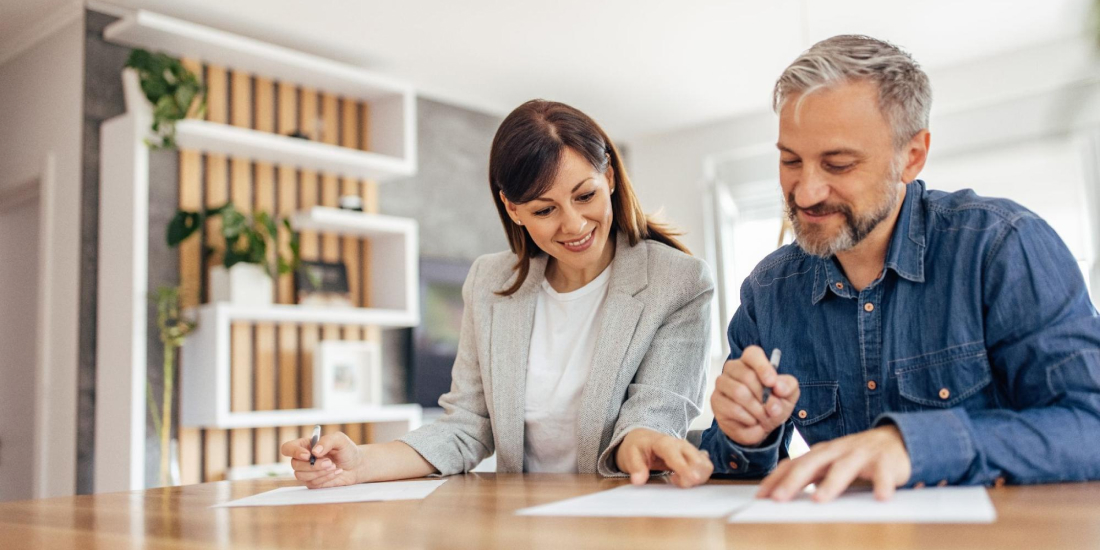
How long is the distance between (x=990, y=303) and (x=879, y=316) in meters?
0.15

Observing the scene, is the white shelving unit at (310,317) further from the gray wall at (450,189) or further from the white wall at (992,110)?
the white wall at (992,110)

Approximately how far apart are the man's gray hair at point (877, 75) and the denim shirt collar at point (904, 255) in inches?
3.9

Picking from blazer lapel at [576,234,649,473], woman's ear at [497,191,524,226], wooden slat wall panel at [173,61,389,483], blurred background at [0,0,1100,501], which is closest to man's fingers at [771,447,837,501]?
blazer lapel at [576,234,649,473]

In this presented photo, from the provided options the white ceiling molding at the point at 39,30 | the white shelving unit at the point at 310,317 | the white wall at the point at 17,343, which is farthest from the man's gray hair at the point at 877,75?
the white wall at the point at 17,343

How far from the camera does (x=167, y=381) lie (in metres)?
3.91

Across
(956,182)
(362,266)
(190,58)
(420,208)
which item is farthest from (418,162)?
(956,182)

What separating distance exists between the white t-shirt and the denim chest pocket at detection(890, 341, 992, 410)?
1.99 ft

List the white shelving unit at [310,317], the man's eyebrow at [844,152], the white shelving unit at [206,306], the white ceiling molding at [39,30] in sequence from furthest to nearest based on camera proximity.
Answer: the white ceiling molding at [39,30]
the white shelving unit at [310,317]
the white shelving unit at [206,306]
the man's eyebrow at [844,152]

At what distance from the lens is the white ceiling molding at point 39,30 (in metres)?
4.10

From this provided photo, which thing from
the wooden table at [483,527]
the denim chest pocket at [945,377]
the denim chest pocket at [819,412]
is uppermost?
the denim chest pocket at [945,377]

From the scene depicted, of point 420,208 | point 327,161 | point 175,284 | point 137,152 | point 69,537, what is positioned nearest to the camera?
point 69,537

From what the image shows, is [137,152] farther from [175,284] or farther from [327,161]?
[327,161]

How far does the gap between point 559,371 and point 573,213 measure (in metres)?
0.30

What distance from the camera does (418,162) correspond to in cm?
541
